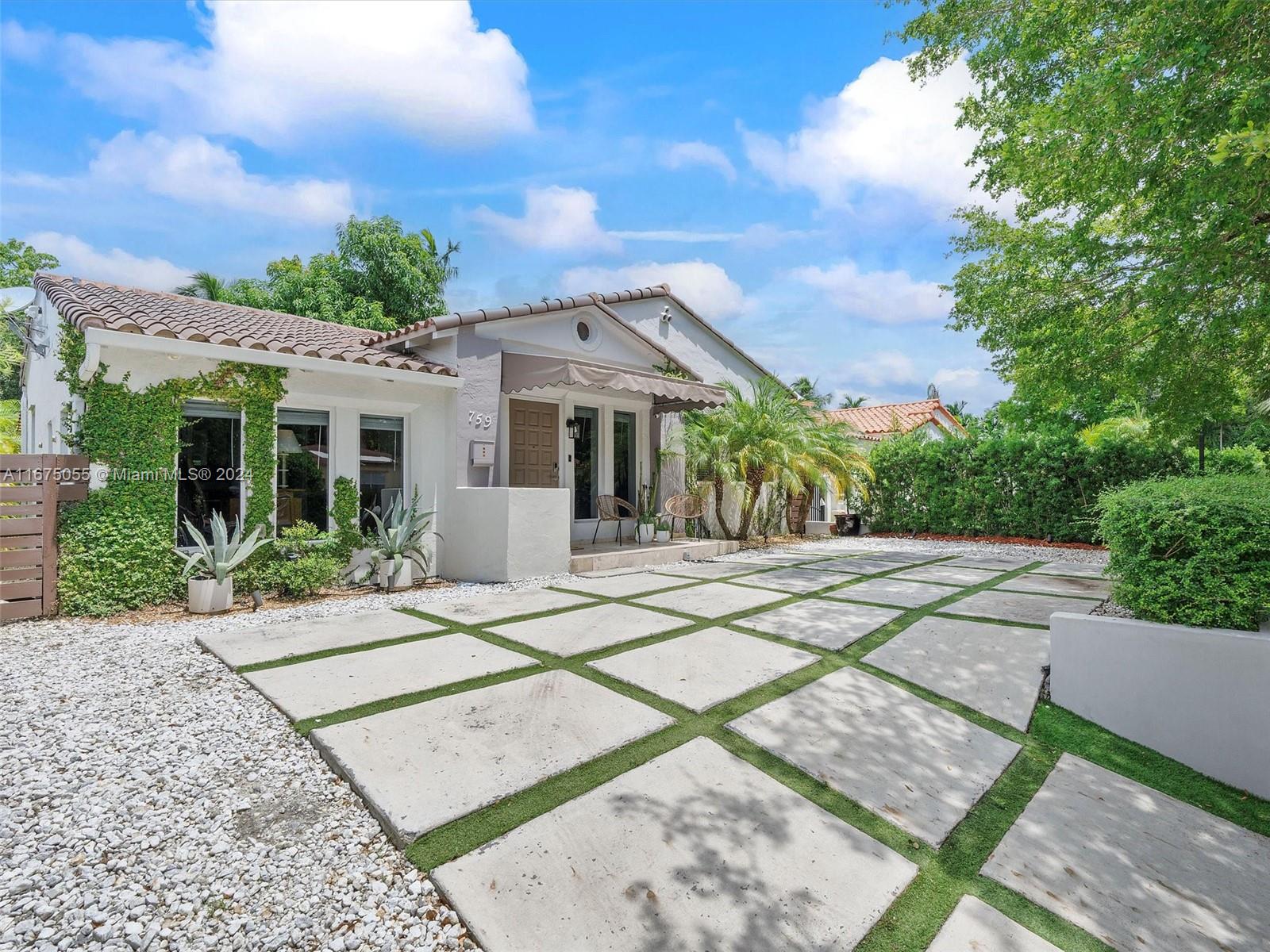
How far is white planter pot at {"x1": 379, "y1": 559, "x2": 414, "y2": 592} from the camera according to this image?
9859 mm

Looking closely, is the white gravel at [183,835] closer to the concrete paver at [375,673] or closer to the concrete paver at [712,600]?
the concrete paver at [375,673]

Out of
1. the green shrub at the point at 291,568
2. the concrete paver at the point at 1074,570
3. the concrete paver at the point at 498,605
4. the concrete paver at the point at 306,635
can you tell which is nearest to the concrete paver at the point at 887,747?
the concrete paver at the point at 498,605

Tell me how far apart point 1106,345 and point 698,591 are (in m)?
9.12

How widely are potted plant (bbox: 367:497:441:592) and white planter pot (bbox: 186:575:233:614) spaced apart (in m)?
2.20

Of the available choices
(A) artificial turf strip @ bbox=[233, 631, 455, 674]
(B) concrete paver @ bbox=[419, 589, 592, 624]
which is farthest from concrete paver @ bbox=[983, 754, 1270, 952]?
(B) concrete paver @ bbox=[419, 589, 592, 624]

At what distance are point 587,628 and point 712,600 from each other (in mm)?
2410

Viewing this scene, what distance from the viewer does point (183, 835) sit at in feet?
10.3

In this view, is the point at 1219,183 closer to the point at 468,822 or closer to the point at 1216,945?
the point at 1216,945

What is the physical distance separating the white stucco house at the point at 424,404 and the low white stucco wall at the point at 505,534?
3 centimetres

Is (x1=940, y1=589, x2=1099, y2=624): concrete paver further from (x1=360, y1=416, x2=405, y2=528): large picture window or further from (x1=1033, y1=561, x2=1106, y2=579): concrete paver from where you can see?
(x1=360, y1=416, x2=405, y2=528): large picture window

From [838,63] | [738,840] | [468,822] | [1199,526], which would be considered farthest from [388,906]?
[838,63]

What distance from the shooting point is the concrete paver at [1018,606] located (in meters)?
7.69

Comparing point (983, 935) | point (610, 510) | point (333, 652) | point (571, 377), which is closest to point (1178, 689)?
point (983, 935)

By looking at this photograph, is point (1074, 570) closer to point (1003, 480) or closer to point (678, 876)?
point (1003, 480)
